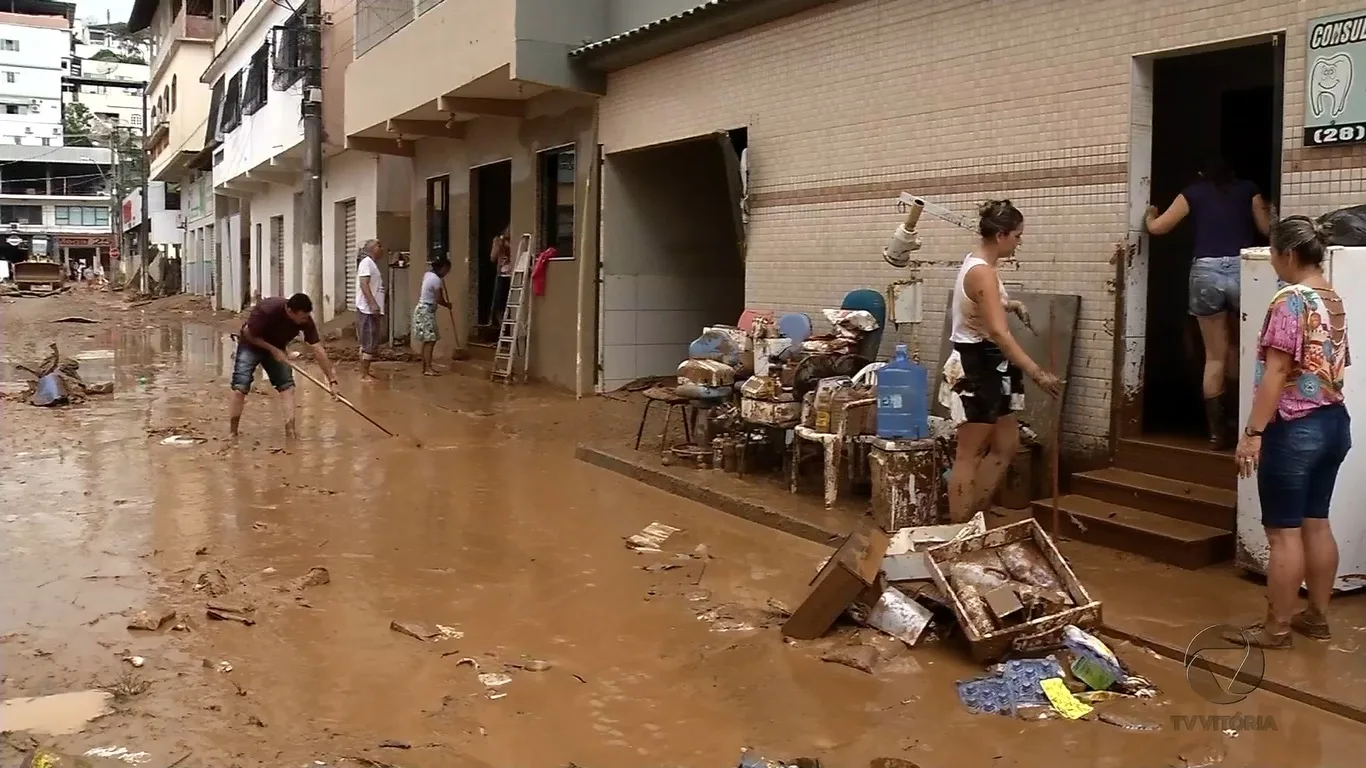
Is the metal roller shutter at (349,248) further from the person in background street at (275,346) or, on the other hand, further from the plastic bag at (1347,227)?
the plastic bag at (1347,227)

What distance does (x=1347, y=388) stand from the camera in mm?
5324

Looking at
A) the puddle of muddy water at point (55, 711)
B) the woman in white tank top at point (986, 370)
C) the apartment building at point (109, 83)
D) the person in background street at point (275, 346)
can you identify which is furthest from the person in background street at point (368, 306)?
the apartment building at point (109, 83)

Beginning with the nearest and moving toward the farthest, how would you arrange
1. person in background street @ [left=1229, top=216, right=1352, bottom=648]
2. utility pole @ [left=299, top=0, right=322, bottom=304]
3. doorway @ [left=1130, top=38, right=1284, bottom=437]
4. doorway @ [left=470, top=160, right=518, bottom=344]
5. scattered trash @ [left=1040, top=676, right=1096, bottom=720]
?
1. scattered trash @ [left=1040, top=676, right=1096, bottom=720]
2. person in background street @ [left=1229, top=216, right=1352, bottom=648]
3. doorway @ [left=1130, top=38, right=1284, bottom=437]
4. doorway @ [left=470, top=160, right=518, bottom=344]
5. utility pole @ [left=299, top=0, right=322, bottom=304]

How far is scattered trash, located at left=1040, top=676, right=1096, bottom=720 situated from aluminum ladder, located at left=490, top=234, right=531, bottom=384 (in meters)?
11.0

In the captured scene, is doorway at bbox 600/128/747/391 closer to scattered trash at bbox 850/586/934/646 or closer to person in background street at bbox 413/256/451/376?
person in background street at bbox 413/256/451/376

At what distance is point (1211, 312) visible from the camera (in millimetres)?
6582

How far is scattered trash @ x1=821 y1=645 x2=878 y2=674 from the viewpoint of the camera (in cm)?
482

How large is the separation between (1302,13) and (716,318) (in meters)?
8.59

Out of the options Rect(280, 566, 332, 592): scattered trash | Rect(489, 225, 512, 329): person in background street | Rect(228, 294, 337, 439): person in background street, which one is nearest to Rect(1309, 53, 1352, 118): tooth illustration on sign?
Rect(280, 566, 332, 592): scattered trash

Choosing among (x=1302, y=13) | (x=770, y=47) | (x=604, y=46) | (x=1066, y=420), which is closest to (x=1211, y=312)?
(x=1066, y=420)

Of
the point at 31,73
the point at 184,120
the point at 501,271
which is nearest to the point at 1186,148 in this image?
the point at 501,271

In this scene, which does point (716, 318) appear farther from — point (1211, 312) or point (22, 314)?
point (22, 314)

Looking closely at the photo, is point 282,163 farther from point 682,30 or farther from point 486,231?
point 682,30

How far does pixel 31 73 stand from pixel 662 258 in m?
79.1
